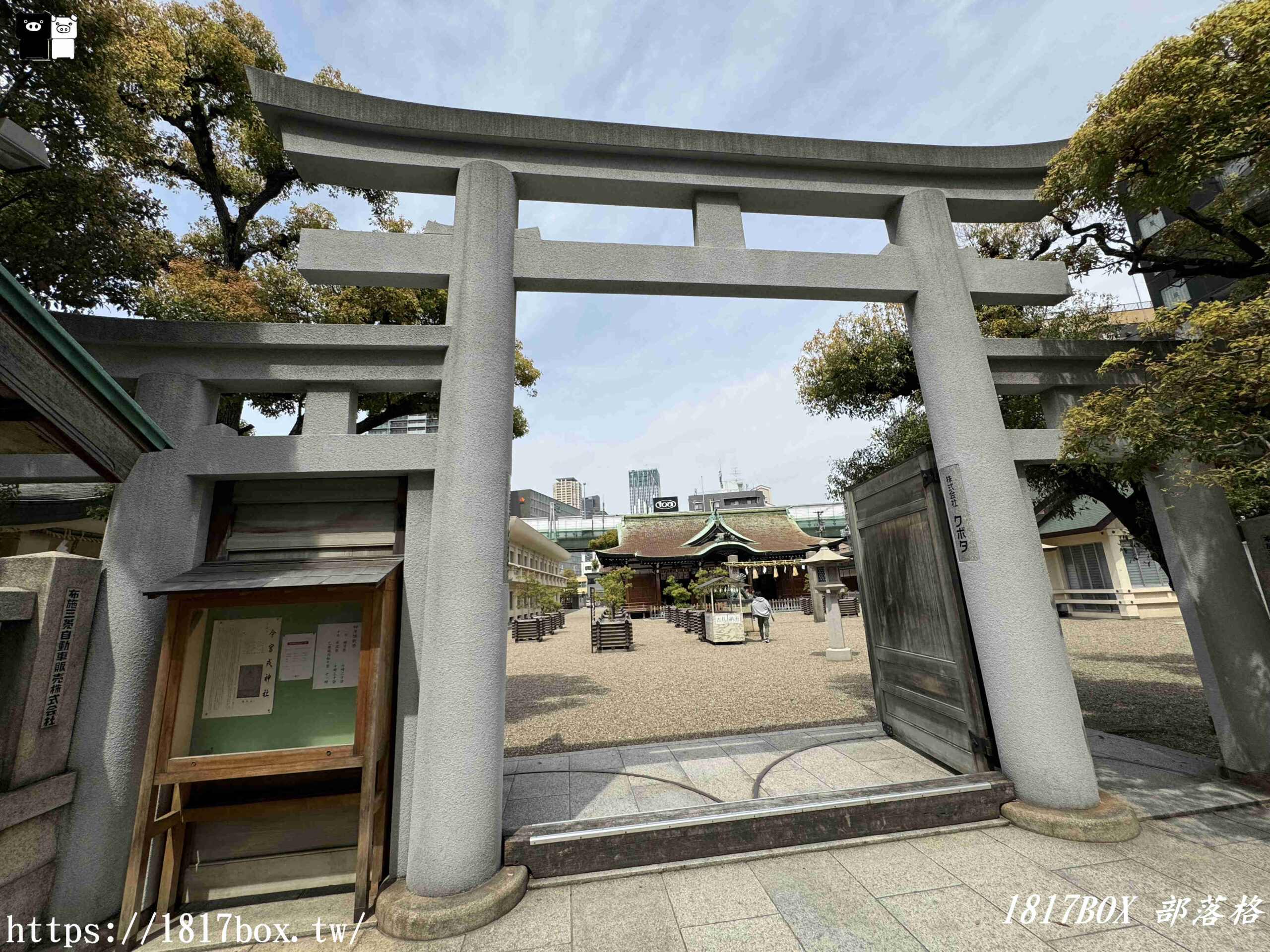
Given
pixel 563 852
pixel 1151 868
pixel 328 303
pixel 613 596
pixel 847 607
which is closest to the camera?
pixel 1151 868

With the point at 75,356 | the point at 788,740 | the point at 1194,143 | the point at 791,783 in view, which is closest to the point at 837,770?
the point at 791,783

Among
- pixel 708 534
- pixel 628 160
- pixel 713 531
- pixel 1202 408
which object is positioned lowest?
pixel 1202 408

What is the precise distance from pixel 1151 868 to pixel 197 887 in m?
6.01

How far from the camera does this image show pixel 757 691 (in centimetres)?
888

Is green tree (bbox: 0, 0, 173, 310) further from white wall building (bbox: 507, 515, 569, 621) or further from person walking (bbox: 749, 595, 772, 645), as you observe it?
person walking (bbox: 749, 595, 772, 645)

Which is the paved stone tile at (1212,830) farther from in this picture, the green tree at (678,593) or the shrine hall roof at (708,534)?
the shrine hall roof at (708,534)

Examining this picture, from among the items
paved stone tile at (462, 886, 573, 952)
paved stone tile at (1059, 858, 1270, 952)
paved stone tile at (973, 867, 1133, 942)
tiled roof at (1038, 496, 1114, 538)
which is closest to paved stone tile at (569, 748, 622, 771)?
paved stone tile at (462, 886, 573, 952)

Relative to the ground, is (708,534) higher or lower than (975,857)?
higher

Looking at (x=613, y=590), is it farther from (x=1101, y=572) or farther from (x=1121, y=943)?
→ (x=1121, y=943)

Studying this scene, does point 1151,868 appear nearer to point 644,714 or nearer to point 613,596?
point 644,714

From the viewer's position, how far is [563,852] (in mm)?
3234

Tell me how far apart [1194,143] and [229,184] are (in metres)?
9.76

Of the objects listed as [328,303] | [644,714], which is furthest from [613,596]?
[328,303]

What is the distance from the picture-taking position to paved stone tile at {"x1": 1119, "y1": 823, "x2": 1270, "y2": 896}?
280cm
